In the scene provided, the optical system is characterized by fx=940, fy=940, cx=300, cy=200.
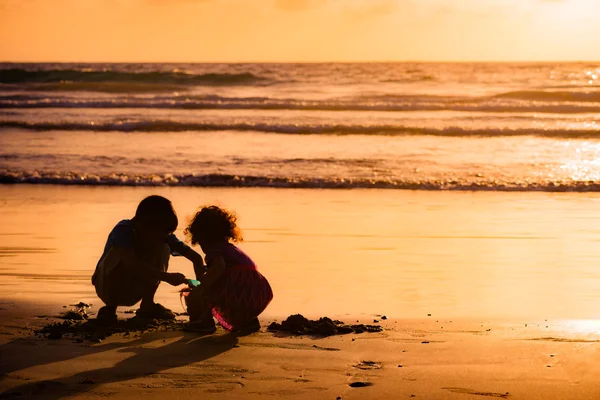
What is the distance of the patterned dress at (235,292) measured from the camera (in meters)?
5.40

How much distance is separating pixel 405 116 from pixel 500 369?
2187 cm

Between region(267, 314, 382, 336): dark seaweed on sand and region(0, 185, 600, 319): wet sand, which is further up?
region(0, 185, 600, 319): wet sand

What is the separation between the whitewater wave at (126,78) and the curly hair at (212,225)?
117ft

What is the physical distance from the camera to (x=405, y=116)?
2609 cm

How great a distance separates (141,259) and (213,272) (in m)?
0.46

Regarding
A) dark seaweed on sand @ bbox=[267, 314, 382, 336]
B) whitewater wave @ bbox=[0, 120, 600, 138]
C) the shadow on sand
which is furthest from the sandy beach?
whitewater wave @ bbox=[0, 120, 600, 138]

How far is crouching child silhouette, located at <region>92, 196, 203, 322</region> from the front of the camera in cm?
535

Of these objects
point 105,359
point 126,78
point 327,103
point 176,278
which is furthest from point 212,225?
point 126,78

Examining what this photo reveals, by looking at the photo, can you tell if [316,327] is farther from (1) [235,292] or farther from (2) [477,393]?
(2) [477,393]

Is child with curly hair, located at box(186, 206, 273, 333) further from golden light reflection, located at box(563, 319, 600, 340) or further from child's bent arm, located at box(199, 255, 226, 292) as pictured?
golden light reflection, located at box(563, 319, 600, 340)

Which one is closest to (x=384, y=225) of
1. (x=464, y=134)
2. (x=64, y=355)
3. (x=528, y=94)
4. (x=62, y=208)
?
(x=62, y=208)

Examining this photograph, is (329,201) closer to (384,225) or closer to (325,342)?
(384,225)

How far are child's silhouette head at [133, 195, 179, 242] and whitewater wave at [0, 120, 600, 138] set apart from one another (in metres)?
15.9

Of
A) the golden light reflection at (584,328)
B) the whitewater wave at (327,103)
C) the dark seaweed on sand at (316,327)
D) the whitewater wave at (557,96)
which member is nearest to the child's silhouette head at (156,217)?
the dark seaweed on sand at (316,327)
